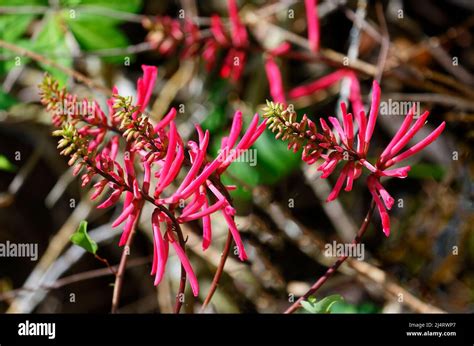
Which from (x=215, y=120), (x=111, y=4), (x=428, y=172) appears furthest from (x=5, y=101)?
(x=428, y=172)

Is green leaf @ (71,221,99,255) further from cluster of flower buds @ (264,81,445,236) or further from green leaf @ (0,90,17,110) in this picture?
green leaf @ (0,90,17,110)

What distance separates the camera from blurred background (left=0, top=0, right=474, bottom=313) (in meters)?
1.25

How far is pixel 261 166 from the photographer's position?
1312 mm

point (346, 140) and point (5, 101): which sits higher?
point (5, 101)

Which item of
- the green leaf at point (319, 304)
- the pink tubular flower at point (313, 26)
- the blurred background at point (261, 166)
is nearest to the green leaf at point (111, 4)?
the blurred background at point (261, 166)

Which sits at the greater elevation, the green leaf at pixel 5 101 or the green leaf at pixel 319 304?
the green leaf at pixel 5 101

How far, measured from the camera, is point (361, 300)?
137 cm

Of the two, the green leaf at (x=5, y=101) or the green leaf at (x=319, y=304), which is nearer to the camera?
the green leaf at (x=319, y=304)

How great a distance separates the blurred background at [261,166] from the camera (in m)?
1.25

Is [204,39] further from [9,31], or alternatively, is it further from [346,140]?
[346,140]

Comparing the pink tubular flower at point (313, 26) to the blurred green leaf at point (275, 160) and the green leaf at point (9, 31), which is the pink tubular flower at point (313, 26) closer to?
the blurred green leaf at point (275, 160)

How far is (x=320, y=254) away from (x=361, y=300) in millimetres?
158
